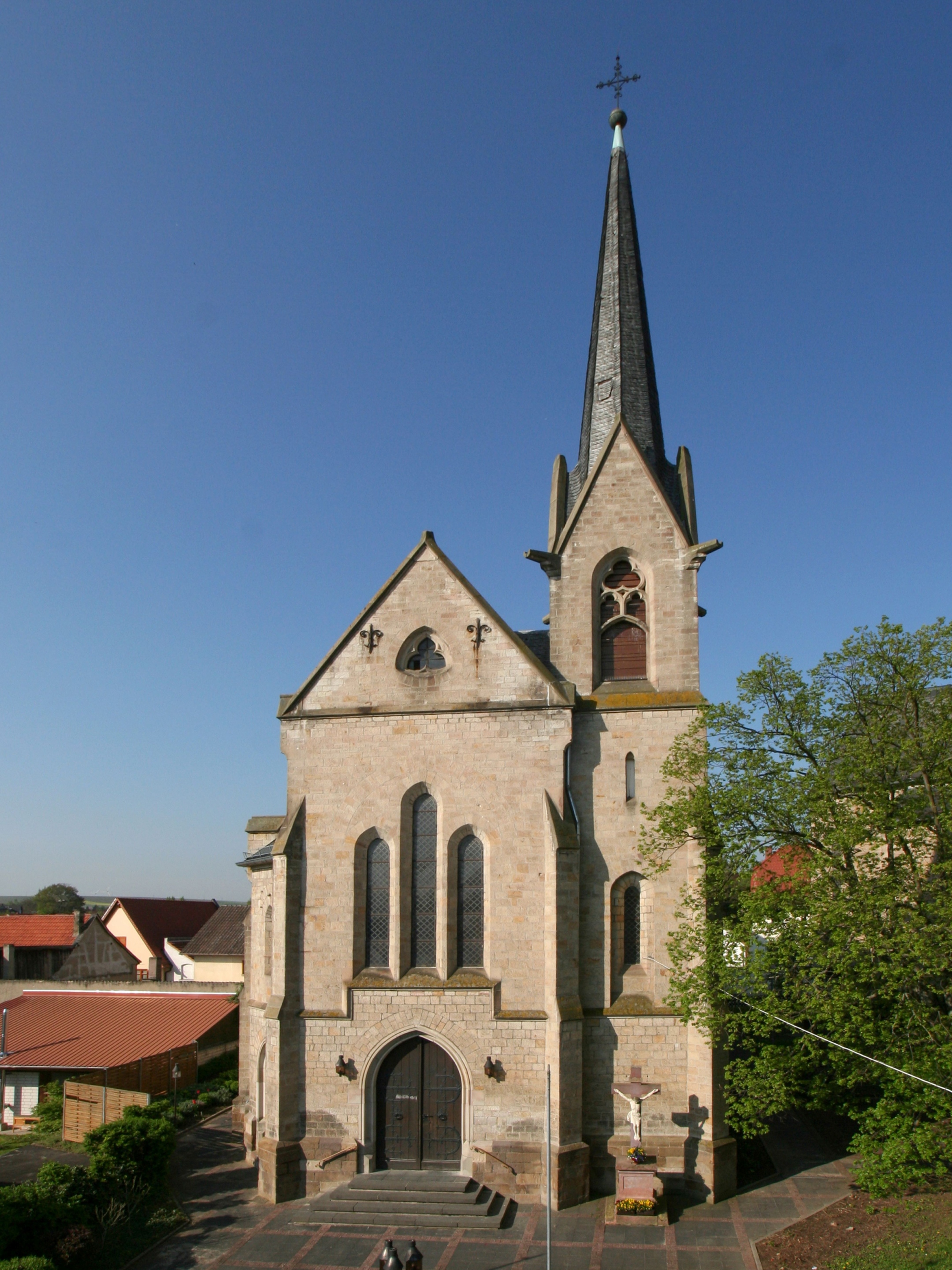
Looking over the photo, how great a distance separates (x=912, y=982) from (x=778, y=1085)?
10.2ft

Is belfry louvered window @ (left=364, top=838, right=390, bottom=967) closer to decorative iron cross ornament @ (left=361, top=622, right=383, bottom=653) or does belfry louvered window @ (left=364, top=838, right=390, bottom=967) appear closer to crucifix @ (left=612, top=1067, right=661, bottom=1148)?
decorative iron cross ornament @ (left=361, top=622, right=383, bottom=653)

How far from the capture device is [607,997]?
66.1 feet

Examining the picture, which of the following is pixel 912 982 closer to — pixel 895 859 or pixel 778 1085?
pixel 895 859

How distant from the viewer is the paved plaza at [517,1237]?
54.7 feet

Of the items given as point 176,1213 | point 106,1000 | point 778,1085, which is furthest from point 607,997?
point 106,1000

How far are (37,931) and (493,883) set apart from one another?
129 feet

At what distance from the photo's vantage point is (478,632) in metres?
21.8

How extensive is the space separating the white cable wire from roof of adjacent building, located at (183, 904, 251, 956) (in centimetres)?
3156

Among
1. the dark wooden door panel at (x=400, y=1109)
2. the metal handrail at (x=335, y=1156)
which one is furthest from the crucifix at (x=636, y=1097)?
the metal handrail at (x=335, y=1156)

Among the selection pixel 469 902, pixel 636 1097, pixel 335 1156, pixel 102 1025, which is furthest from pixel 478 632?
pixel 102 1025

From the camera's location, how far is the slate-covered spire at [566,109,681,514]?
79.8 ft

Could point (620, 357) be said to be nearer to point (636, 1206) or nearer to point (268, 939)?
point (268, 939)

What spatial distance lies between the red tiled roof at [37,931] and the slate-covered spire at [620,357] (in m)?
40.5

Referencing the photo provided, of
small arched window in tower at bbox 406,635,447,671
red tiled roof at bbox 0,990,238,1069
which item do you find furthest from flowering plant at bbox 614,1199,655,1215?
red tiled roof at bbox 0,990,238,1069
